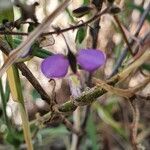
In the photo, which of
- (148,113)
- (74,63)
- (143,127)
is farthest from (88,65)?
(148,113)

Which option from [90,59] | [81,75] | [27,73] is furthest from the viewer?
[81,75]

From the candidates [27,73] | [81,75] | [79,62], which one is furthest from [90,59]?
[81,75]

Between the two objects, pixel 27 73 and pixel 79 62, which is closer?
pixel 79 62

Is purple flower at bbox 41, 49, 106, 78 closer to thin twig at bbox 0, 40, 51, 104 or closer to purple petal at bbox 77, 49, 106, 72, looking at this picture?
purple petal at bbox 77, 49, 106, 72

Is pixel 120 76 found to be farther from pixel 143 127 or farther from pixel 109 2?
pixel 143 127

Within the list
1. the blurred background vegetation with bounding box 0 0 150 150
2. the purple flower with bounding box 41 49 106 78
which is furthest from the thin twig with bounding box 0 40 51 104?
the purple flower with bounding box 41 49 106 78

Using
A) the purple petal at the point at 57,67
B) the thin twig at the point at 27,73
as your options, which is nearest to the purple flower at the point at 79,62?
the purple petal at the point at 57,67

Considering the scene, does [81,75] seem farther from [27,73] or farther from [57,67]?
[57,67]

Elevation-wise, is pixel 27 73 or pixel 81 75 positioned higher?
pixel 27 73
